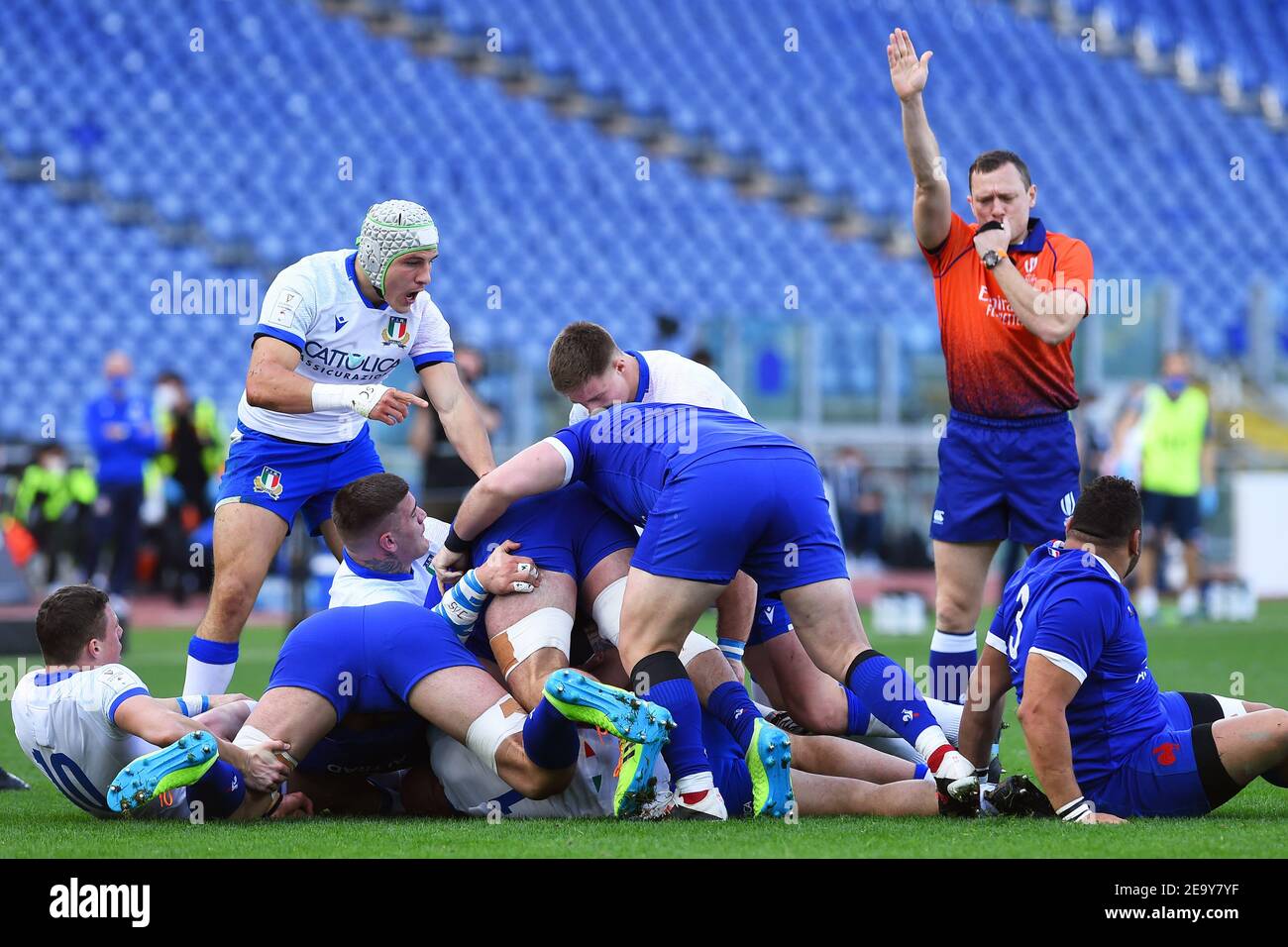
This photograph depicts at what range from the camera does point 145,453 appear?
41.4ft

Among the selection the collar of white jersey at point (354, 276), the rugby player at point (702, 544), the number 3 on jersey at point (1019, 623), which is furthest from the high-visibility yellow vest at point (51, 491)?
the number 3 on jersey at point (1019, 623)

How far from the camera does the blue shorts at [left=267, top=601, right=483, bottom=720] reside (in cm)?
471

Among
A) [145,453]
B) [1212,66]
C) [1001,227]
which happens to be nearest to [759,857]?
[1001,227]

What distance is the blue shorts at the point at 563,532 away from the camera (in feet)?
16.7

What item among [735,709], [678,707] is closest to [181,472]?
[735,709]

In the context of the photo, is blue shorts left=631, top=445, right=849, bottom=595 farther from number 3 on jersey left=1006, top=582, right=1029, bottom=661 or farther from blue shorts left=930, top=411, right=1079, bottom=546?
blue shorts left=930, top=411, right=1079, bottom=546

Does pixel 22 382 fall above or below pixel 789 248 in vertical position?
below

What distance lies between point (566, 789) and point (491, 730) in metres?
0.36

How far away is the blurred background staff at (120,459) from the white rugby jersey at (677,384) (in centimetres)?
762

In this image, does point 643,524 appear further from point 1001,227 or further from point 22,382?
point 22,382

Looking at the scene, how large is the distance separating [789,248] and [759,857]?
1620cm

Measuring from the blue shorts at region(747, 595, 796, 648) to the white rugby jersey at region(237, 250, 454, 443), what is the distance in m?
1.72

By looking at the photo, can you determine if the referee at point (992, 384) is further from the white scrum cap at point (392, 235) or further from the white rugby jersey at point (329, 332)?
the white rugby jersey at point (329, 332)

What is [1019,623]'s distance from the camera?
463 cm
